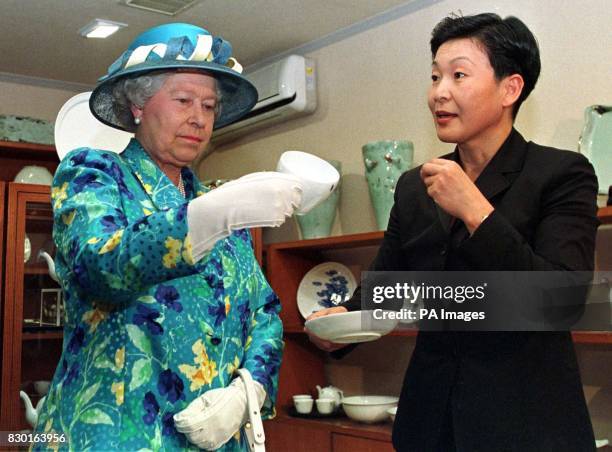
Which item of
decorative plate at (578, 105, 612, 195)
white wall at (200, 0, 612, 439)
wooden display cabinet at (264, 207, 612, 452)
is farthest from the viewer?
wooden display cabinet at (264, 207, 612, 452)

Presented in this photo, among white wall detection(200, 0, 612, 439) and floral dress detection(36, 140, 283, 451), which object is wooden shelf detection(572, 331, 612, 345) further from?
floral dress detection(36, 140, 283, 451)

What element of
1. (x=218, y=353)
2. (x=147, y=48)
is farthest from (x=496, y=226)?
(x=147, y=48)

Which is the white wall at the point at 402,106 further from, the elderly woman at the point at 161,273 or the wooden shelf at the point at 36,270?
the elderly woman at the point at 161,273

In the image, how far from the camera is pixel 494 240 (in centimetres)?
108

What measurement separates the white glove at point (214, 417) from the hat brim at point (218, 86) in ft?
1.63

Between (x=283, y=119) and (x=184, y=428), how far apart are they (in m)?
2.54

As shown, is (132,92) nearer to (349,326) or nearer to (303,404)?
(349,326)

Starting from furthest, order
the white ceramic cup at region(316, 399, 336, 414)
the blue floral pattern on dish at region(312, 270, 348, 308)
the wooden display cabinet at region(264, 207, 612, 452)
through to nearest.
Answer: the blue floral pattern on dish at region(312, 270, 348, 308), the white ceramic cup at region(316, 399, 336, 414), the wooden display cabinet at region(264, 207, 612, 452)

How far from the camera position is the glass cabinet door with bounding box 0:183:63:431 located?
10.1 ft

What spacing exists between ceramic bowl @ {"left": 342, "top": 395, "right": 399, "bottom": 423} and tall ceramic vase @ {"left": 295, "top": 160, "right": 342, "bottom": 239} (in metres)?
0.69

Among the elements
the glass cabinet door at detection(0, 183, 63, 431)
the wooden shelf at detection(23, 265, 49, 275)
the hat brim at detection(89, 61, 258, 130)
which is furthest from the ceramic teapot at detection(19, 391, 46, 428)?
the hat brim at detection(89, 61, 258, 130)

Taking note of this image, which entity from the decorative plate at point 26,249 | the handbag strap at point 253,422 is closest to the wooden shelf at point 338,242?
the decorative plate at point 26,249

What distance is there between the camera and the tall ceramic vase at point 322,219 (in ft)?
10.1

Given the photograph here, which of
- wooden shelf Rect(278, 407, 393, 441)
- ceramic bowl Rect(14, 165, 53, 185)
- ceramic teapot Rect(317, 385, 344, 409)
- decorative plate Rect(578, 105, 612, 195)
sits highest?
ceramic bowl Rect(14, 165, 53, 185)
